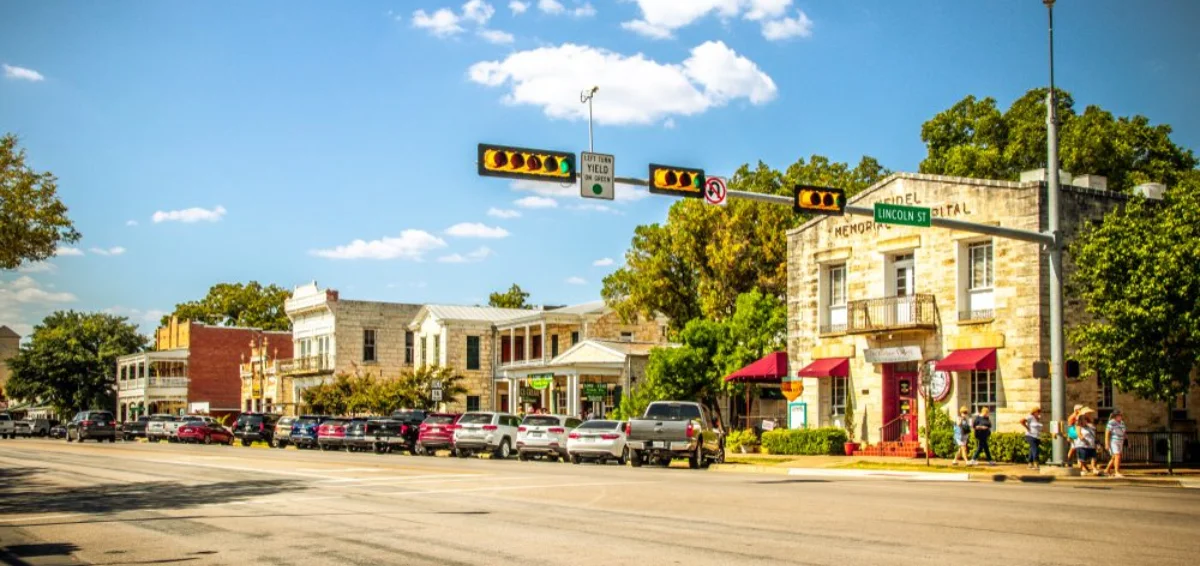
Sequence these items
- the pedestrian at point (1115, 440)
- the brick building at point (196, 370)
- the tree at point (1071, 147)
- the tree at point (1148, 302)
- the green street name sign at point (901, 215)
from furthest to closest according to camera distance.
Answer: the brick building at point (196, 370) < the tree at point (1071, 147) < the tree at point (1148, 302) < the pedestrian at point (1115, 440) < the green street name sign at point (901, 215)

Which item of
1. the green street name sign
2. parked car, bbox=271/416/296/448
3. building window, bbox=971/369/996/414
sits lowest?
parked car, bbox=271/416/296/448

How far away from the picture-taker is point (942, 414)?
110 ft

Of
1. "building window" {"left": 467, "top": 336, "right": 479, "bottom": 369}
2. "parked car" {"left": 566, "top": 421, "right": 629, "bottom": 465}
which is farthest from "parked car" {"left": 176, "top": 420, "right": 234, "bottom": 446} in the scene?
"parked car" {"left": 566, "top": 421, "right": 629, "bottom": 465}

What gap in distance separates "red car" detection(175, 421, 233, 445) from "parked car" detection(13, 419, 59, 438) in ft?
69.2

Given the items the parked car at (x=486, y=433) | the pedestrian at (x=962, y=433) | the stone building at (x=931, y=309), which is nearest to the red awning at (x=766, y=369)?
the stone building at (x=931, y=309)

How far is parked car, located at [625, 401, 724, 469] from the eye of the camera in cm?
3066

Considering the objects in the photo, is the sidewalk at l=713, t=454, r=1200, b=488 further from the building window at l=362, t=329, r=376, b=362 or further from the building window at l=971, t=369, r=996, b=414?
the building window at l=362, t=329, r=376, b=362

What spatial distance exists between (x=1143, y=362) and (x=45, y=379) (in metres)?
88.7

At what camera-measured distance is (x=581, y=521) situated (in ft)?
48.8

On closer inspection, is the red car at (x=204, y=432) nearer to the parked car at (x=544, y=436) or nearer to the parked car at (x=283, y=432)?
the parked car at (x=283, y=432)

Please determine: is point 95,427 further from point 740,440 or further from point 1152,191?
point 1152,191

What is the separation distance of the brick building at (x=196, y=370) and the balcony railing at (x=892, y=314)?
60249mm

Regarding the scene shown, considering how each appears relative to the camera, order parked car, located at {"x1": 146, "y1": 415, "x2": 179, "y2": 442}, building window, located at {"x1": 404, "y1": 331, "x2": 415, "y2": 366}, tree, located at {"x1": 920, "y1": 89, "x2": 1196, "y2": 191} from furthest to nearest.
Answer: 1. building window, located at {"x1": 404, "y1": 331, "x2": 415, "y2": 366}
2. parked car, located at {"x1": 146, "y1": 415, "x2": 179, "y2": 442}
3. tree, located at {"x1": 920, "y1": 89, "x2": 1196, "y2": 191}

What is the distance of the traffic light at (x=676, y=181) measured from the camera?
2145 centimetres
